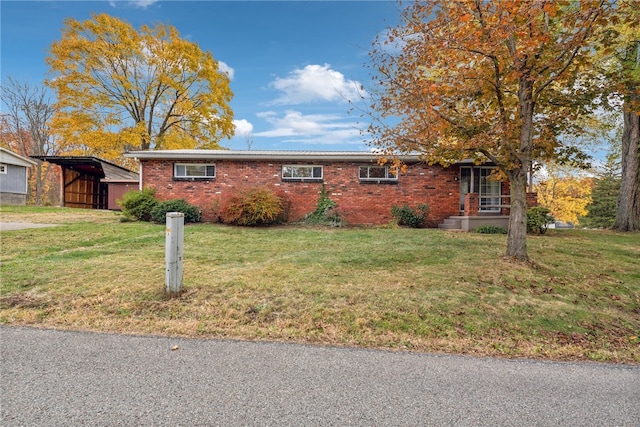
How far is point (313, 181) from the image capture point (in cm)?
1377

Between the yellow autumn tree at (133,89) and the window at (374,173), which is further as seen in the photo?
the yellow autumn tree at (133,89)

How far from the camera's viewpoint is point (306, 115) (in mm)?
20406

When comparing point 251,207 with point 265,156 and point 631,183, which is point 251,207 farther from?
point 631,183

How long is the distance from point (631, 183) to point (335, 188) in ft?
36.8

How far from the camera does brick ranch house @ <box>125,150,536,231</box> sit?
13.5 meters

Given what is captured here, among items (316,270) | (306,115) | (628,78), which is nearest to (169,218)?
(316,270)

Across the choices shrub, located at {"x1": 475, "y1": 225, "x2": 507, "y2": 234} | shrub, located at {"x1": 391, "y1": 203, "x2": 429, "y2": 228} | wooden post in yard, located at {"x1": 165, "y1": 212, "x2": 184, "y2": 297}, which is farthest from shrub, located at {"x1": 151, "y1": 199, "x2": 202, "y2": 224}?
shrub, located at {"x1": 475, "y1": 225, "x2": 507, "y2": 234}

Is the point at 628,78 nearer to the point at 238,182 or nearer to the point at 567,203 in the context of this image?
the point at 238,182

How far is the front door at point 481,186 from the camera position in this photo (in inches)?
546

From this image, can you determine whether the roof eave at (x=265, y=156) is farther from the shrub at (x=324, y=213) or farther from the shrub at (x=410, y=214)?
the shrub at (x=410, y=214)

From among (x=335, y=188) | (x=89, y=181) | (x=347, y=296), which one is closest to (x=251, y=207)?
(x=335, y=188)

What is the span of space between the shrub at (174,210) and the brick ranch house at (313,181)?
2.09 feet

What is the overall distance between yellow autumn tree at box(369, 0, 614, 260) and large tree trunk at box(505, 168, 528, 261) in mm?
19

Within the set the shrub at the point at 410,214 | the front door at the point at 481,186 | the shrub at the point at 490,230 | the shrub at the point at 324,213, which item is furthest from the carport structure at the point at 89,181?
the shrub at the point at 490,230
